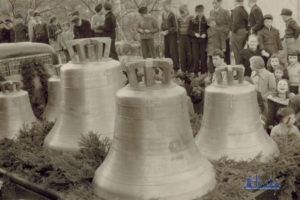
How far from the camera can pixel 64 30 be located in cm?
1252

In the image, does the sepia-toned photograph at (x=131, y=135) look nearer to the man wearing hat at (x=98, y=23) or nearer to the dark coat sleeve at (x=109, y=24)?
the dark coat sleeve at (x=109, y=24)

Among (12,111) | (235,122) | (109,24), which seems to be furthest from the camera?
(109,24)

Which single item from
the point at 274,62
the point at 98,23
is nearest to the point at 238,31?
the point at 274,62

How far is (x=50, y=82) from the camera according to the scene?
4512mm

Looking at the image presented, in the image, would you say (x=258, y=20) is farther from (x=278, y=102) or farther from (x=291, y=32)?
(x=278, y=102)

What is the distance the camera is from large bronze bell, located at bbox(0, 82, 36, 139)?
4.02 meters

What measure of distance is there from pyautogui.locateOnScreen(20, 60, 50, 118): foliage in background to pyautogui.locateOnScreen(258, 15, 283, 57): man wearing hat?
4422mm

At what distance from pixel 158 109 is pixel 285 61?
561 cm

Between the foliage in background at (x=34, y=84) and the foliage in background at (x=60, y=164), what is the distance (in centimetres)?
129

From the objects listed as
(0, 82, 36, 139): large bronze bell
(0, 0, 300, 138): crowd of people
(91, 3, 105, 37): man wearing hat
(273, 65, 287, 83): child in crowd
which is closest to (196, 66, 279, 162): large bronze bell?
(0, 82, 36, 139): large bronze bell

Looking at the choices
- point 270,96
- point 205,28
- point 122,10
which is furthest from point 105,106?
point 122,10

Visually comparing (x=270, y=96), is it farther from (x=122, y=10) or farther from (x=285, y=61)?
(x=122, y=10)

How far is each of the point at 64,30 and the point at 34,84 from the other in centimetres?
807

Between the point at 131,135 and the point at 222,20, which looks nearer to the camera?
the point at 131,135
